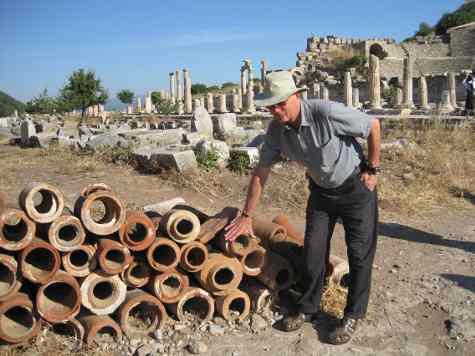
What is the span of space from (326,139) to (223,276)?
1.48 m

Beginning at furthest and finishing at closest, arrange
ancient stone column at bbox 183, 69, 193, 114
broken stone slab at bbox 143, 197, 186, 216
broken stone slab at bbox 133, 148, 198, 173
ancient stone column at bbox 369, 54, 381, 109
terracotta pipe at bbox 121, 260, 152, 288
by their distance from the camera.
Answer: ancient stone column at bbox 183, 69, 193, 114
ancient stone column at bbox 369, 54, 381, 109
broken stone slab at bbox 133, 148, 198, 173
broken stone slab at bbox 143, 197, 186, 216
terracotta pipe at bbox 121, 260, 152, 288

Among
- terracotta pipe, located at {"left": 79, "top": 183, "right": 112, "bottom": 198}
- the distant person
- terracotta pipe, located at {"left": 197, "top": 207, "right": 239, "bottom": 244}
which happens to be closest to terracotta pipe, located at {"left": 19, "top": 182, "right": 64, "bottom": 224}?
terracotta pipe, located at {"left": 79, "top": 183, "right": 112, "bottom": 198}

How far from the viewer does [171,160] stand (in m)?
8.26

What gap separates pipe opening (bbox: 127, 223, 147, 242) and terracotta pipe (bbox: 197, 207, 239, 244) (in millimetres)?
434

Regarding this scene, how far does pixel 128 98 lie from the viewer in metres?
53.5

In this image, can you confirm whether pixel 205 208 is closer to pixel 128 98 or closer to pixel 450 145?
pixel 450 145

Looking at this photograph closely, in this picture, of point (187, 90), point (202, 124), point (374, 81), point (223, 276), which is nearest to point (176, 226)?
point (223, 276)

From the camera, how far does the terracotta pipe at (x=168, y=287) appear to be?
356 centimetres

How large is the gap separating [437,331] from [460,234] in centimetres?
272

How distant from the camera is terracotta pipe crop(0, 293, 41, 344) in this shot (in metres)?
3.10

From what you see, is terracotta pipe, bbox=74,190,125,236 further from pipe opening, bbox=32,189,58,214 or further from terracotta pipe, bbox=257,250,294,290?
terracotta pipe, bbox=257,250,294,290

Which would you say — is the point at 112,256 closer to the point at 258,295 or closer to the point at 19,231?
the point at 19,231

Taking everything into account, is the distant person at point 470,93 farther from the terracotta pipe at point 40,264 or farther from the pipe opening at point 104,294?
the terracotta pipe at point 40,264

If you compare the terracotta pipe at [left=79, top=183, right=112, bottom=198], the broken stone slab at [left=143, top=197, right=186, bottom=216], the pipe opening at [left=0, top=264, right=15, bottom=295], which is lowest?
the pipe opening at [left=0, top=264, right=15, bottom=295]
